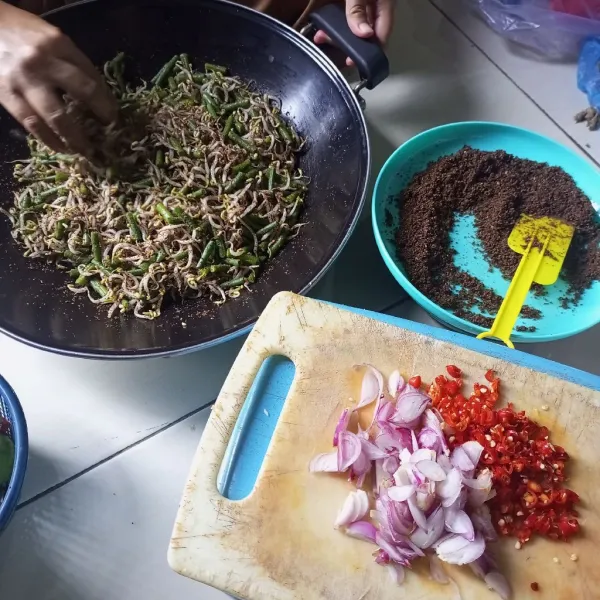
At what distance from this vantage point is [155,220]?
3.92 ft

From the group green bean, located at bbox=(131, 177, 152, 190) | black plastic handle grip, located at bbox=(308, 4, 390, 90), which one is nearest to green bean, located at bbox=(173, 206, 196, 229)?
green bean, located at bbox=(131, 177, 152, 190)

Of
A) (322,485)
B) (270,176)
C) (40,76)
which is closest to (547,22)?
(270,176)

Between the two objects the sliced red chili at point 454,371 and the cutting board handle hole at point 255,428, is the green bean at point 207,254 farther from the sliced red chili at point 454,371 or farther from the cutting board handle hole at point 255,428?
the sliced red chili at point 454,371

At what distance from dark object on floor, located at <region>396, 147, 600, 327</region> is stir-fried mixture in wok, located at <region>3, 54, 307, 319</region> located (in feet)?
0.85

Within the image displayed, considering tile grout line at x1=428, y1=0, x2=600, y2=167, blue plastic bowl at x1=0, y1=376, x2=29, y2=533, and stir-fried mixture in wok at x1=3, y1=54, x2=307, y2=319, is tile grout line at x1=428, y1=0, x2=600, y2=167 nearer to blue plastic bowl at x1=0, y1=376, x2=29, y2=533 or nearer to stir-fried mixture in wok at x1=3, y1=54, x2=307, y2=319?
stir-fried mixture in wok at x1=3, y1=54, x2=307, y2=319

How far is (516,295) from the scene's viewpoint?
46.1 inches

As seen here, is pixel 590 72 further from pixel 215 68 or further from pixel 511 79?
pixel 215 68

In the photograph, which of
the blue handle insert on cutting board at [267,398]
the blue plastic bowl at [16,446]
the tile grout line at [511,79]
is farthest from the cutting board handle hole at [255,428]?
the tile grout line at [511,79]

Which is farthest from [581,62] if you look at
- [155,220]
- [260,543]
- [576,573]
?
[260,543]

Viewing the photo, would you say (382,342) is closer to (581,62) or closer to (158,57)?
(158,57)

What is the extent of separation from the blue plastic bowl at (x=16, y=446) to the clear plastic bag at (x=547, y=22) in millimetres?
1506

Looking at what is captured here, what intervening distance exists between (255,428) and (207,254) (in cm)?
38

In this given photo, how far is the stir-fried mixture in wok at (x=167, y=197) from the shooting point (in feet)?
3.79

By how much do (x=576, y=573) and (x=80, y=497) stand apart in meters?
0.81
